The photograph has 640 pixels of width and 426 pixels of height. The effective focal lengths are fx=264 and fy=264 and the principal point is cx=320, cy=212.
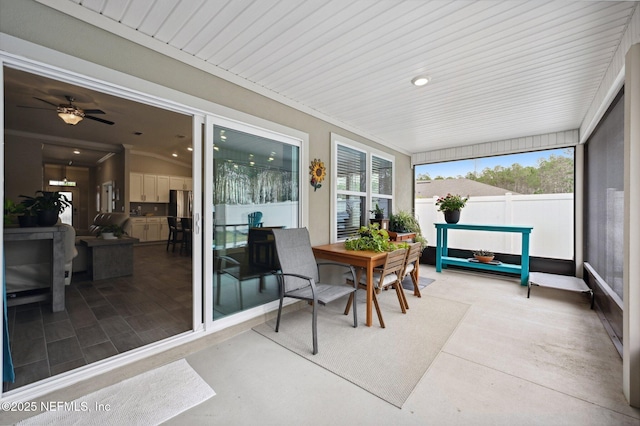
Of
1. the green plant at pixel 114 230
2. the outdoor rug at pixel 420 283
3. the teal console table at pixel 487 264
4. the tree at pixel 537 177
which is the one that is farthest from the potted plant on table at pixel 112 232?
the tree at pixel 537 177

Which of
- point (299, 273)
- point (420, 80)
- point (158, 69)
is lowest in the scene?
point (299, 273)

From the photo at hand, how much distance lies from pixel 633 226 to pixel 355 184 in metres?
3.02

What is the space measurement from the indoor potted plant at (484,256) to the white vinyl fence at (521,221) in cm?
35

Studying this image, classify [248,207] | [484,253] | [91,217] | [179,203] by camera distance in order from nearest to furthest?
[248,207], [484,253], [179,203], [91,217]

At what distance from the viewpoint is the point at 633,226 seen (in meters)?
1.67

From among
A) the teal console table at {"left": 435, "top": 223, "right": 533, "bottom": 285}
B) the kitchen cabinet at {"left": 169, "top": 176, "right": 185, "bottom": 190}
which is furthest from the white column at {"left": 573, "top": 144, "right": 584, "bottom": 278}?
the kitchen cabinet at {"left": 169, "top": 176, "right": 185, "bottom": 190}

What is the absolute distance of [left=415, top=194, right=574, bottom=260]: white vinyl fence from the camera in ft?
14.3

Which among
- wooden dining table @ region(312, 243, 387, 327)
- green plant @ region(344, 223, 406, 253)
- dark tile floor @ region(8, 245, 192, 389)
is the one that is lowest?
dark tile floor @ region(8, 245, 192, 389)

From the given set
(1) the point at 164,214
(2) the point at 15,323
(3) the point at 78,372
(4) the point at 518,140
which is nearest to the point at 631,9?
(4) the point at 518,140

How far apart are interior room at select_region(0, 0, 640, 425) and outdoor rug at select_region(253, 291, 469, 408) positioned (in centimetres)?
2


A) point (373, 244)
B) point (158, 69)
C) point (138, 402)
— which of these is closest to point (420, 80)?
point (373, 244)

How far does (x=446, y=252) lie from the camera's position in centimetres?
547

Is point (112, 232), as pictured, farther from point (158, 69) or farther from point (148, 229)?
point (148, 229)

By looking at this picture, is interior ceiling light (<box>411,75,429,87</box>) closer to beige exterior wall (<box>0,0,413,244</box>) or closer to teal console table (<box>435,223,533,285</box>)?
beige exterior wall (<box>0,0,413,244</box>)
